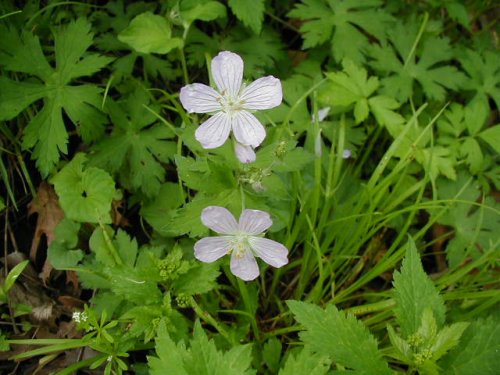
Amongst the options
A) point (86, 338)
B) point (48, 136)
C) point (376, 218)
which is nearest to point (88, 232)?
point (48, 136)

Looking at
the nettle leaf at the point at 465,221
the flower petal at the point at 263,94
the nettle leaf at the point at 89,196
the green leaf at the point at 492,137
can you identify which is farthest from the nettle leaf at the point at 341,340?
the green leaf at the point at 492,137

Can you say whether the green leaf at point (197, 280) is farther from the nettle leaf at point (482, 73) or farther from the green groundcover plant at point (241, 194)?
the nettle leaf at point (482, 73)

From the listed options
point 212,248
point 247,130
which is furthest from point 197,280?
point 247,130

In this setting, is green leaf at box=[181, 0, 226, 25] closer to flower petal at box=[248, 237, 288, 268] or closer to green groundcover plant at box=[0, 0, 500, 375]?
green groundcover plant at box=[0, 0, 500, 375]

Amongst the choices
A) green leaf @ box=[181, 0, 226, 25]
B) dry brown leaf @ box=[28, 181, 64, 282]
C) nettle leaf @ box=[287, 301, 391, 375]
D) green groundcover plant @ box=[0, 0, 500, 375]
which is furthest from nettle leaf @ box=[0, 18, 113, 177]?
nettle leaf @ box=[287, 301, 391, 375]

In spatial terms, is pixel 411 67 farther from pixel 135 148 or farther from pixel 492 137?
pixel 135 148
